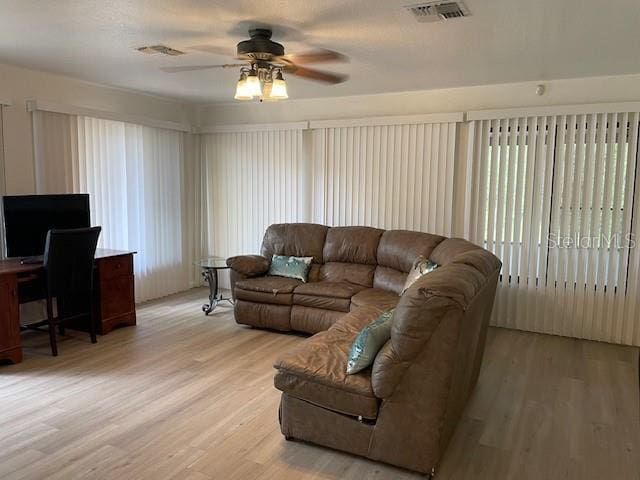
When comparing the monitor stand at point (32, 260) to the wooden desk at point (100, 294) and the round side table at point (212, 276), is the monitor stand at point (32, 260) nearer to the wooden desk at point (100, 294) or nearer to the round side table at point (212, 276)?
the wooden desk at point (100, 294)

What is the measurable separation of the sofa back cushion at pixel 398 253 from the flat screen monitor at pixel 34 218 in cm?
301

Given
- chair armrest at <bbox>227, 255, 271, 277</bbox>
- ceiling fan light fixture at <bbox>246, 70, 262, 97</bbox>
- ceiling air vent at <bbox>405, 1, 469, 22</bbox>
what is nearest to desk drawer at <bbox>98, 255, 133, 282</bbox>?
chair armrest at <bbox>227, 255, 271, 277</bbox>

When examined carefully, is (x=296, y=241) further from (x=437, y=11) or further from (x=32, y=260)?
(x=437, y=11)

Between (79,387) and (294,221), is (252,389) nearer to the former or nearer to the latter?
(79,387)

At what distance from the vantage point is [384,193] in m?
5.54

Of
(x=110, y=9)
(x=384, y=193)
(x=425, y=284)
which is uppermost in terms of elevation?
(x=110, y=9)

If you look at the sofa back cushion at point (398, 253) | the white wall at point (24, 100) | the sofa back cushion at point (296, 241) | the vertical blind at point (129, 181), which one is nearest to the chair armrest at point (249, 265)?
the sofa back cushion at point (296, 241)

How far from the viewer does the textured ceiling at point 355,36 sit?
109 inches

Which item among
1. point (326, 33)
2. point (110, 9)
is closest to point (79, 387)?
point (110, 9)

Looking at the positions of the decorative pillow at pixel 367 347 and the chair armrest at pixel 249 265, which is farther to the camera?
the chair armrest at pixel 249 265

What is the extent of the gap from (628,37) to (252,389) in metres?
3.59

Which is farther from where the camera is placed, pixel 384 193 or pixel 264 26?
pixel 384 193

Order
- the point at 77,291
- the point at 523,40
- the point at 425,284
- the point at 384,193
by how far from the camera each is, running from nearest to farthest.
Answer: the point at 425,284
the point at 523,40
the point at 77,291
the point at 384,193

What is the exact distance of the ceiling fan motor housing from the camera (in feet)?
10.1
